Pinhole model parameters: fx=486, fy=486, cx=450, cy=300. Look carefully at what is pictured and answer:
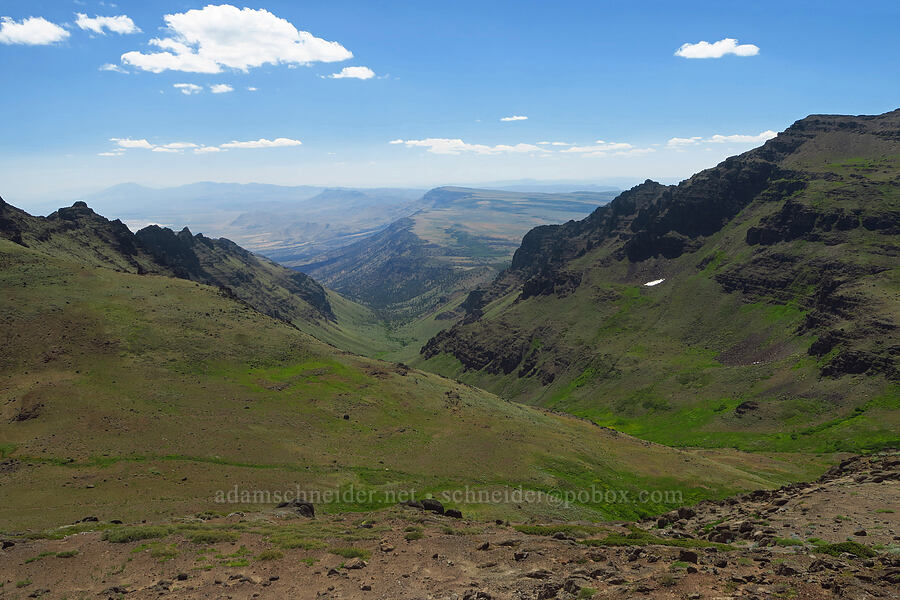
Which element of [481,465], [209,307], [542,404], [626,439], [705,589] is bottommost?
[542,404]

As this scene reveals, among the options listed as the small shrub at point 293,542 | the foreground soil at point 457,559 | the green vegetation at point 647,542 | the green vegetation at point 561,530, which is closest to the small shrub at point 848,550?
the foreground soil at point 457,559

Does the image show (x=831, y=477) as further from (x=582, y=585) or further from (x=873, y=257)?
(x=873, y=257)

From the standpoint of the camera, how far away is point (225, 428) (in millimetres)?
71750

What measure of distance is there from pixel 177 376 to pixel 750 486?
98805 millimetres

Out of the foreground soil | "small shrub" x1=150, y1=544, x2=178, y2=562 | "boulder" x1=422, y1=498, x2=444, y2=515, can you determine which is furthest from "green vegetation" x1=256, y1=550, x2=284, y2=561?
"boulder" x1=422, y1=498, x2=444, y2=515

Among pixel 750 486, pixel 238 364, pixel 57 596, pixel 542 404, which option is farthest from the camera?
pixel 542 404

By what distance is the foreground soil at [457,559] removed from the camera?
26547 mm

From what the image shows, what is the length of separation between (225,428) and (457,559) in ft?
166

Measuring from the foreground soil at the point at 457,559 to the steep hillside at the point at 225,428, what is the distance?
41.0ft

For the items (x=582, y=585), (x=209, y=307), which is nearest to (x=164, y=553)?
(x=582, y=585)

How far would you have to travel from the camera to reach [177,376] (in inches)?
3324

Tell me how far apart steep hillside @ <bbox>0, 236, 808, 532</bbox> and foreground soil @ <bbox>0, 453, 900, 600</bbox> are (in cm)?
1249

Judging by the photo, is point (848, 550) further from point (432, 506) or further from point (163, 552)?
point (163, 552)

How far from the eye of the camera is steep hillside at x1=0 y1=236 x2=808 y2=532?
185ft
